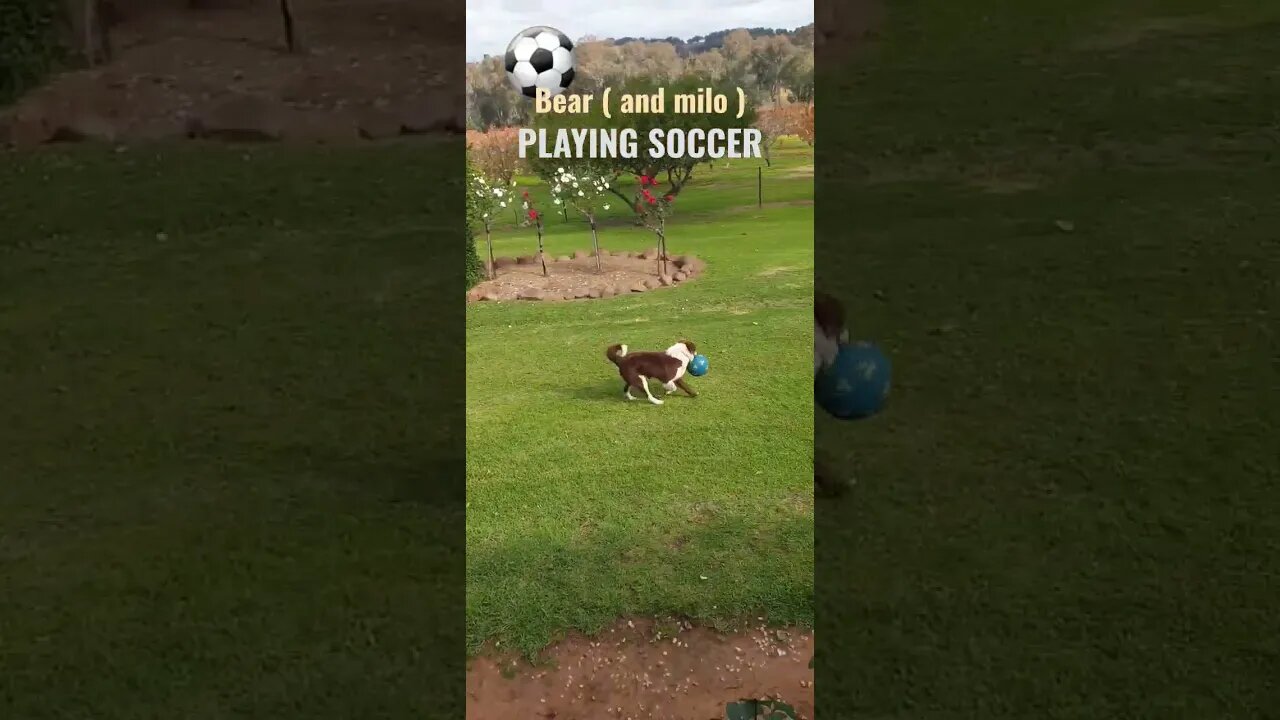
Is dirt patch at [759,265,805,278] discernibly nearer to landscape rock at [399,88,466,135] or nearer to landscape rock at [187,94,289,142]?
landscape rock at [399,88,466,135]

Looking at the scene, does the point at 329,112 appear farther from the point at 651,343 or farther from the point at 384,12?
the point at 651,343

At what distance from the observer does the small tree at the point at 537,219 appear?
6.83 ft

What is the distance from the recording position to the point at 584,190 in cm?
201

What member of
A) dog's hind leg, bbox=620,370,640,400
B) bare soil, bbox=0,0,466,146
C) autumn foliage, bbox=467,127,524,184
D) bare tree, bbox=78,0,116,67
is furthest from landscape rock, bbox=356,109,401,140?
bare tree, bbox=78,0,116,67

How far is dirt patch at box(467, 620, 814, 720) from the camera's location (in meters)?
1.88

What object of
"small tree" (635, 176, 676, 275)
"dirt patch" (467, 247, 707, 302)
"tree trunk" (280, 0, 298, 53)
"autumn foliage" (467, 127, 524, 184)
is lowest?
"dirt patch" (467, 247, 707, 302)

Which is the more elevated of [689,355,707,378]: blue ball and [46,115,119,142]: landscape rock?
[46,115,119,142]: landscape rock

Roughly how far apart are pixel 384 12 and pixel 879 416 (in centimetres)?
228

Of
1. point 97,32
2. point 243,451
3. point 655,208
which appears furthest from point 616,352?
point 97,32

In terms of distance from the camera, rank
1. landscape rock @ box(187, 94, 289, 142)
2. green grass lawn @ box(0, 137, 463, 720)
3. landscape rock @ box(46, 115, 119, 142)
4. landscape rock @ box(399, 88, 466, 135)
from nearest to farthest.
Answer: green grass lawn @ box(0, 137, 463, 720) < landscape rock @ box(399, 88, 466, 135) < landscape rock @ box(187, 94, 289, 142) < landscape rock @ box(46, 115, 119, 142)

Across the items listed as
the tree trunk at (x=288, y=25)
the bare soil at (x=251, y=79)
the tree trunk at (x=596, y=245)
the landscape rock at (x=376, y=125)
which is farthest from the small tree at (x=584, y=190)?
the tree trunk at (x=288, y=25)

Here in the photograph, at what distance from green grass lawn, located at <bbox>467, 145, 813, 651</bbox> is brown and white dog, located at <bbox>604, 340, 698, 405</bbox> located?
42mm

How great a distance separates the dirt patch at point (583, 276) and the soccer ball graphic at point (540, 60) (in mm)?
420

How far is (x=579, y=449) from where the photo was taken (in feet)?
7.06
